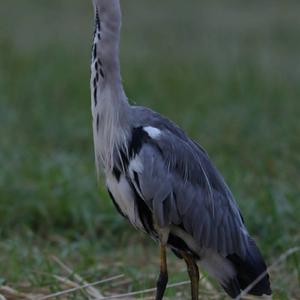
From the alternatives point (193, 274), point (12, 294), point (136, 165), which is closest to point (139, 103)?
point (12, 294)

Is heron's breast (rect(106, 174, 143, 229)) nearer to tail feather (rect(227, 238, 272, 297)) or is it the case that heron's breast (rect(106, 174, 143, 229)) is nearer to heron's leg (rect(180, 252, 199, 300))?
heron's leg (rect(180, 252, 199, 300))

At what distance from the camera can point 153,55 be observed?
988 cm

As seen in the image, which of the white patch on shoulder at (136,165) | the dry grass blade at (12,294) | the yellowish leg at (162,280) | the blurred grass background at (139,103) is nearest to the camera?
the white patch on shoulder at (136,165)

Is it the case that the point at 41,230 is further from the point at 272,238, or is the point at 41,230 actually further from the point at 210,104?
the point at 210,104

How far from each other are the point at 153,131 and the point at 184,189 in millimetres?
298

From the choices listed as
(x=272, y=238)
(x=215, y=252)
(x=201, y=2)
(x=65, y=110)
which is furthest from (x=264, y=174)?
(x=201, y=2)

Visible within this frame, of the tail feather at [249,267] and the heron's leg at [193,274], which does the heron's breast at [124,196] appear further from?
the tail feather at [249,267]

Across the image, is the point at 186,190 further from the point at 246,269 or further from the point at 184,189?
the point at 246,269

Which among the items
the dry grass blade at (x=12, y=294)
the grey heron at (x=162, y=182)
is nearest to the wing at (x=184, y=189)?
the grey heron at (x=162, y=182)

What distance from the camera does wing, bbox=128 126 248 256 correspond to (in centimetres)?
393

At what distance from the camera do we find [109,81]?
3.97m

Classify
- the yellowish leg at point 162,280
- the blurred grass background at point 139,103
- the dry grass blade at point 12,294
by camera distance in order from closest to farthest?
the yellowish leg at point 162,280 < the dry grass blade at point 12,294 < the blurred grass background at point 139,103

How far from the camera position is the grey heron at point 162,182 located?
13.0 ft

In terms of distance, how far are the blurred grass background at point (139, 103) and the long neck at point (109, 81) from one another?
3.17ft
